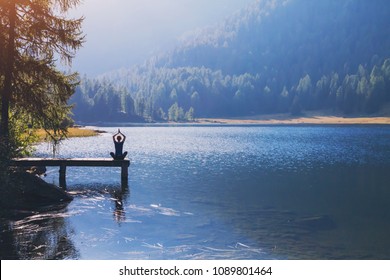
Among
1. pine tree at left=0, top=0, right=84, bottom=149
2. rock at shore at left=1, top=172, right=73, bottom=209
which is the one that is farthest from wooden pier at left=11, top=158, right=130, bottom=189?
pine tree at left=0, top=0, right=84, bottom=149

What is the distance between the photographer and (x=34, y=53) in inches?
1000

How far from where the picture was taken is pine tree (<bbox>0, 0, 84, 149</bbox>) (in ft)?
80.0

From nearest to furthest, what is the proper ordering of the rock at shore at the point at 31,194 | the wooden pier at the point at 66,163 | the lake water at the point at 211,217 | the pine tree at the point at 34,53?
the lake water at the point at 211,217
the rock at shore at the point at 31,194
the pine tree at the point at 34,53
the wooden pier at the point at 66,163

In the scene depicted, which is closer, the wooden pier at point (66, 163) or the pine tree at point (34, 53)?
the pine tree at point (34, 53)

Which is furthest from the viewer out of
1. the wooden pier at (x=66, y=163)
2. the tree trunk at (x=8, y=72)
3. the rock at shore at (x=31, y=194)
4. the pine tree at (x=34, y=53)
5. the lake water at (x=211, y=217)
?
the wooden pier at (x=66, y=163)

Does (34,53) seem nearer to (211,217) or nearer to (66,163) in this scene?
(66,163)

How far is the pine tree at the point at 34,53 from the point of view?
24.4 meters

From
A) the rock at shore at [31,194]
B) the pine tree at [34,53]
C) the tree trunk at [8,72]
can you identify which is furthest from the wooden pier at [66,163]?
the tree trunk at [8,72]

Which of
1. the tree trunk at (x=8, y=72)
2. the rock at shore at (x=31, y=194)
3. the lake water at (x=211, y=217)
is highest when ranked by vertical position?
the tree trunk at (x=8, y=72)

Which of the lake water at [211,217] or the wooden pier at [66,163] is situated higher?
the wooden pier at [66,163]

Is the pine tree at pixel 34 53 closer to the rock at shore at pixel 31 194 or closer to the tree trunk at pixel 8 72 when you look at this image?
the tree trunk at pixel 8 72

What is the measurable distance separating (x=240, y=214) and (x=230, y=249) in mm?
6910

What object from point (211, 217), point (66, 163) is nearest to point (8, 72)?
point (66, 163)

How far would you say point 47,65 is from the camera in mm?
25578
